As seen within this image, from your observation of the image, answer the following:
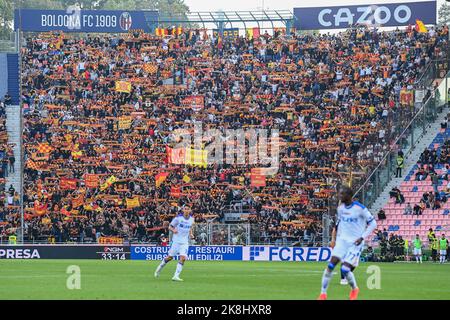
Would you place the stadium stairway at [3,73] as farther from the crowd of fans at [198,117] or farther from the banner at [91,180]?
the banner at [91,180]

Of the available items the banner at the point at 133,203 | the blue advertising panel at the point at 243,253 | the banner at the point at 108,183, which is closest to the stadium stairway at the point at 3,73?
the banner at the point at 108,183

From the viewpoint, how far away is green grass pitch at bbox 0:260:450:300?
26.0 metres

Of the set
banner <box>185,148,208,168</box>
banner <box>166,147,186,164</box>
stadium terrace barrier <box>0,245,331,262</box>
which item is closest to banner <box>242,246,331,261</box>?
stadium terrace barrier <box>0,245,331,262</box>

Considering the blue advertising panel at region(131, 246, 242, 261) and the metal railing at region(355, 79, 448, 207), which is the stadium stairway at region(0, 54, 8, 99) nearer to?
the blue advertising panel at region(131, 246, 242, 261)

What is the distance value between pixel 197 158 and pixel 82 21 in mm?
20537

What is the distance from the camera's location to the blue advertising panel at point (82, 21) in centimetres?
7875

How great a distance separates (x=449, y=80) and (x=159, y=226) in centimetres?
1949

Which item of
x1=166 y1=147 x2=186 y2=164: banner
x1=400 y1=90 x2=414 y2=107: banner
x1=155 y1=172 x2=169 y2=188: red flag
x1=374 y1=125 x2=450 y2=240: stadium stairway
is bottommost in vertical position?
x1=374 y1=125 x2=450 y2=240: stadium stairway

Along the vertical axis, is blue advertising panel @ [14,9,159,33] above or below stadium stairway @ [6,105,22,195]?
above

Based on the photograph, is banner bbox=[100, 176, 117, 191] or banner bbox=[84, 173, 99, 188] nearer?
banner bbox=[100, 176, 117, 191]

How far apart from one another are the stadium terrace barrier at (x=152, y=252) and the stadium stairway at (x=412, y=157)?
6.96m

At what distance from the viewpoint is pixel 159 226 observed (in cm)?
5991

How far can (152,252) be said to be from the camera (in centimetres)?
5547
